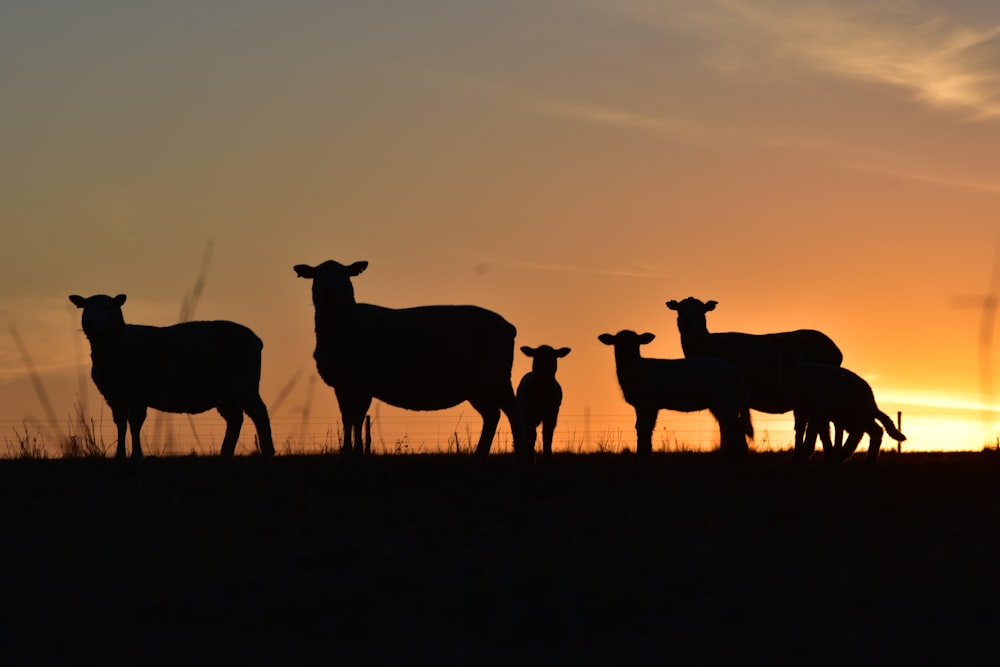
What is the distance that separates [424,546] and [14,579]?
8.96ft

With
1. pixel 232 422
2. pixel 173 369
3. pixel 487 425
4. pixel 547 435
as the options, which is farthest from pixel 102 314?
pixel 547 435

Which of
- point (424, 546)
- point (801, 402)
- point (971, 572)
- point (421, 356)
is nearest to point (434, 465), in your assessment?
point (421, 356)

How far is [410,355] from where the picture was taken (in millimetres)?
16297

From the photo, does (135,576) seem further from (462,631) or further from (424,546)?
(462,631)

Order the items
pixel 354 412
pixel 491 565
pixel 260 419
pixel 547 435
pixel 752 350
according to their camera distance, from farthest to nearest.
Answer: pixel 752 350 → pixel 260 419 → pixel 547 435 → pixel 354 412 → pixel 491 565

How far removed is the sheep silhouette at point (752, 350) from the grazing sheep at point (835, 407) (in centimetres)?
248

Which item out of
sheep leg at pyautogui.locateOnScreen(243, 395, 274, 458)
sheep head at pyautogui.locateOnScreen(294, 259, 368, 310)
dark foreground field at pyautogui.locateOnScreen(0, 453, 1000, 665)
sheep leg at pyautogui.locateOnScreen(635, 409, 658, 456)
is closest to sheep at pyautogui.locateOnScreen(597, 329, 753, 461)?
sheep leg at pyautogui.locateOnScreen(635, 409, 658, 456)

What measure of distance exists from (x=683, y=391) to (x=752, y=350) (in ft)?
13.3

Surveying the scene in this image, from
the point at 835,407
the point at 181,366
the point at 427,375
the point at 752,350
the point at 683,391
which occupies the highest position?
the point at 752,350

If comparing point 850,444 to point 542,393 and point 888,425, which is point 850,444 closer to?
point 888,425

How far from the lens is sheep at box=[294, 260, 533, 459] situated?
1611 centimetres

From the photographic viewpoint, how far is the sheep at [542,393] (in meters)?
17.6

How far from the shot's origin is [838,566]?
845cm

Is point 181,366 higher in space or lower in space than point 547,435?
higher
